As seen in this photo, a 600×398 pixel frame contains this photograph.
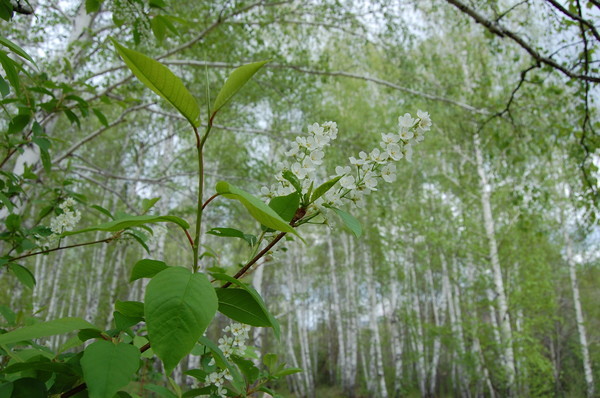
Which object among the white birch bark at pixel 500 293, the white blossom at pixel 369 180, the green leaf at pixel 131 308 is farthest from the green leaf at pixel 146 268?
the white birch bark at pixel 500 293

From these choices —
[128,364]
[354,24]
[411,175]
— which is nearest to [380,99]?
[411,175]

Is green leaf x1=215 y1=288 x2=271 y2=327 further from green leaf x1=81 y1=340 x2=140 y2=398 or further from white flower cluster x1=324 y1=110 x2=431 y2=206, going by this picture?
white flower cluster x1=324 y1=110 x2=431 y2=206

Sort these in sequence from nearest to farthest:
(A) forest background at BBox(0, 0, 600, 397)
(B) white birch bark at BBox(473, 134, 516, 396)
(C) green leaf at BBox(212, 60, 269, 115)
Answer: (C) green leaf at BBox(212, 60, 269, 115), (A) forest background at BBox(0, 0, 600, 397), (B) white birch bark at BBox(473, 134, 516, 396)

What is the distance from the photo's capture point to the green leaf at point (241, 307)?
0.61 m

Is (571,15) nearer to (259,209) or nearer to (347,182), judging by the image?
(347,182)

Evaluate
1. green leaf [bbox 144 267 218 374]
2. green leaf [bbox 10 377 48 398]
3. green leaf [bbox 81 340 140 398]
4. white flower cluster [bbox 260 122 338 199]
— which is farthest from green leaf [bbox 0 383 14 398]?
white flower cluster [bbox 260 122 338 199]

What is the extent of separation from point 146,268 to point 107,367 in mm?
168

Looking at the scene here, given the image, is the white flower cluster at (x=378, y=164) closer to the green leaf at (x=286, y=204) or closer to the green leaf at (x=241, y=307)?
the green leaf at (x=286, y=204)

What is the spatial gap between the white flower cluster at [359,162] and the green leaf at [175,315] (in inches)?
13.0

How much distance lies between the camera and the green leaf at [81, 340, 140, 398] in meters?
0.46

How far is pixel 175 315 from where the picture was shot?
0.44 m

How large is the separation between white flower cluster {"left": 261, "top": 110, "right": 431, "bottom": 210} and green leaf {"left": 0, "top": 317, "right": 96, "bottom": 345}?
41cm

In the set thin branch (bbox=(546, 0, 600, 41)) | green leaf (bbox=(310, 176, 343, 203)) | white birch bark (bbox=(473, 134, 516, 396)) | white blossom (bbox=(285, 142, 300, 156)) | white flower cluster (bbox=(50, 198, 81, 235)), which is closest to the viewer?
green leaf (bbox=(310, 176, 343, 203))

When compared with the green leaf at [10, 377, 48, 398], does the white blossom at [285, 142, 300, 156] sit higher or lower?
higher
